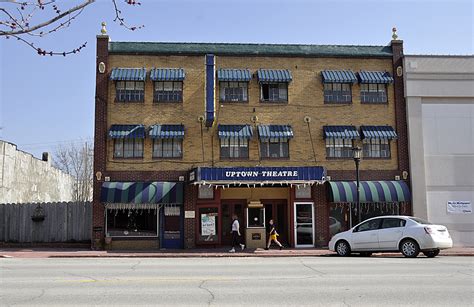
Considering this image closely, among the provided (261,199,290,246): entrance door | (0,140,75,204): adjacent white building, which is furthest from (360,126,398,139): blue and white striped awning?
(0,140,75,204): adjacent white building

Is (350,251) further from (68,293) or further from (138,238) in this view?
(68,293)

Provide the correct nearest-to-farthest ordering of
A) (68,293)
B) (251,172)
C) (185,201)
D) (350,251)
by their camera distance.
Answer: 1. (68,293)
2. (350,251)
3. (251,172)
4. (185,201)

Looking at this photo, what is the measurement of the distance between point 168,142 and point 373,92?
413 inches

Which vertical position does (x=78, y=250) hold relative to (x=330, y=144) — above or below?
below

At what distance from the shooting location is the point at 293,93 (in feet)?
86.2

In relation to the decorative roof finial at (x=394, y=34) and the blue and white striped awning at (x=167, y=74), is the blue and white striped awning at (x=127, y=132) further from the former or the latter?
the decorative roof finial at (x=394, y=34)

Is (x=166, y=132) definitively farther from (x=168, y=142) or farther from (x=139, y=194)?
(x=139, y=194)

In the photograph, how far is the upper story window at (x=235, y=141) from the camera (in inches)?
1001

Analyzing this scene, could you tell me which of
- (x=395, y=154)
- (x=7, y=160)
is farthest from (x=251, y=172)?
(x=7, y=160)

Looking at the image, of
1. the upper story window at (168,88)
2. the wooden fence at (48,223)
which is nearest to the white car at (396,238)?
the upper story window at (168,88)

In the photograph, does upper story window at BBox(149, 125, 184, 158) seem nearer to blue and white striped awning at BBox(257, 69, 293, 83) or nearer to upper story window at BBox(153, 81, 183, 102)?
upper story window at BBox(153, 81, 183, 102)

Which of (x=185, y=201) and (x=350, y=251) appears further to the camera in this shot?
(x=185, y=201)

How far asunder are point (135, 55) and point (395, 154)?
44.7ft

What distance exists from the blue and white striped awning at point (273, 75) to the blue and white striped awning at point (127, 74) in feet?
18.4
